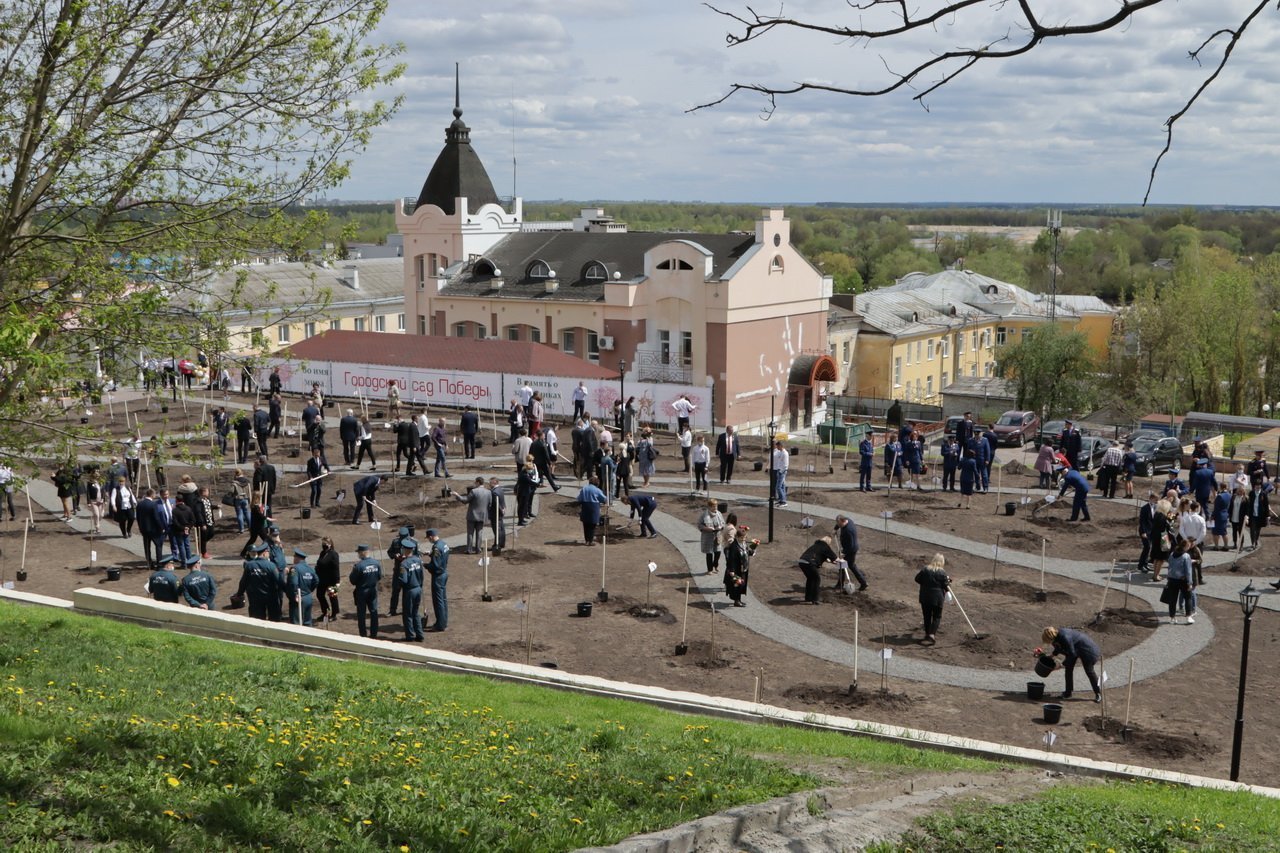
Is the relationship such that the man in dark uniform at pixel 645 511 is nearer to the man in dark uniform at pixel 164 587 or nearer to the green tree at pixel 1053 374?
the man in dark uniform at pixel 164 587

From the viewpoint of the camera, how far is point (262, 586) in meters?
19.6

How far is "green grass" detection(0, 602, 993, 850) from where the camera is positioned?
8500 mm

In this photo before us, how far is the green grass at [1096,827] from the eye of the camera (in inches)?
368

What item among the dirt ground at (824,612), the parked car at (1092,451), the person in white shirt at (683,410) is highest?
the person in white shirt at (683,410)

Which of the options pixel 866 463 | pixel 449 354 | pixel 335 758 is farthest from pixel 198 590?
pixel 449 354

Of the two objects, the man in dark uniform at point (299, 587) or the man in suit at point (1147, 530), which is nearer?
the man in dark uniform at point (299, 587)

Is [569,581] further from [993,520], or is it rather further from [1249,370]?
[1249,370]

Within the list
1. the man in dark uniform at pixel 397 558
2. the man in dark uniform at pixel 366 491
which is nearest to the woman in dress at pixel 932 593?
the man in dark uniform at pixel 397 558

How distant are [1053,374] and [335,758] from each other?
2356 inches

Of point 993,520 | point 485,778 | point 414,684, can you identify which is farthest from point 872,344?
point 485,778

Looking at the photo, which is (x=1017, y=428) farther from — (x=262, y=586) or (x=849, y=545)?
(x=262, y=586)

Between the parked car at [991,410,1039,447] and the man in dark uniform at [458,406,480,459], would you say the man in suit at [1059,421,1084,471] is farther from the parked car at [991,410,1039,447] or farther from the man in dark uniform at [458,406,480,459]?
the man in dark uniform at [458,406,480,459]

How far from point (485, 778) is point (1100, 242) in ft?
519

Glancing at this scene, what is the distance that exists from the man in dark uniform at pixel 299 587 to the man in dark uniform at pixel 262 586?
0.74ft
